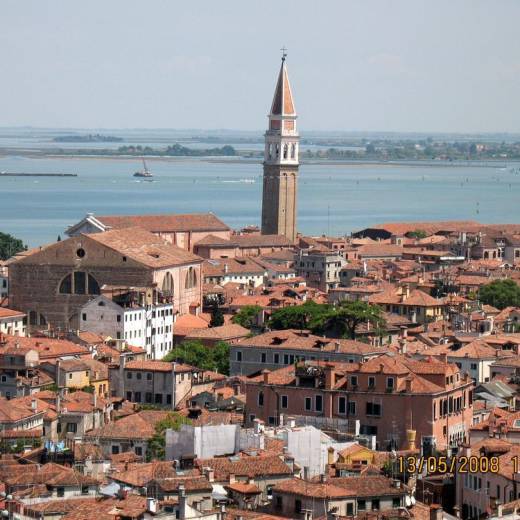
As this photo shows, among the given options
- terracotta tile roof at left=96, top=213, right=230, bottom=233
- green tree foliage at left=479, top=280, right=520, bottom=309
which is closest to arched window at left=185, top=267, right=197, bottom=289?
green tree foliage at left=479, top=280, right=520, bottom=309

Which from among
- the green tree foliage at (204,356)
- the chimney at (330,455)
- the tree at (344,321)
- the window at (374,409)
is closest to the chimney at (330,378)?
the window at (374,409)

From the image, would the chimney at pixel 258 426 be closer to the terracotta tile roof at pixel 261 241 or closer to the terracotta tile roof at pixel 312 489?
the terracotta tile roof at pixel 312 489

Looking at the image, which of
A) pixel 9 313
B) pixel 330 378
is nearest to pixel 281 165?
pixel 9 313

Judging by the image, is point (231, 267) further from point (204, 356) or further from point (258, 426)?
point (258, 426)

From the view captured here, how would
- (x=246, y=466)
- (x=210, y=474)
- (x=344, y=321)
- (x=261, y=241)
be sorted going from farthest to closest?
(x=261, y=241)
(x=344, y=321)
(x=246, y=466)
(x=210, y=474)

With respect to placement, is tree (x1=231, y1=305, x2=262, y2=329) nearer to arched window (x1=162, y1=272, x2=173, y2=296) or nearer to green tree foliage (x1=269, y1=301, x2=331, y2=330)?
green tree foliage (x1=269, y1=301, x2=331, y2=330)

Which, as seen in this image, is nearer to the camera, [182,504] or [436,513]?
[182,504]
